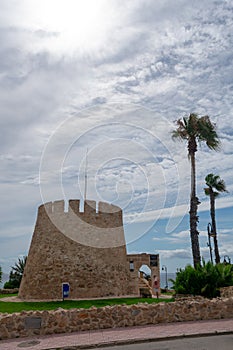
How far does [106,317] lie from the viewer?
35.4 ft

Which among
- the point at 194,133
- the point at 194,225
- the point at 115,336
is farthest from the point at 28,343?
the point at 194,133

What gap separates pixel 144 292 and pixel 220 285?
7.53m

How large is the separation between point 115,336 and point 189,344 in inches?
83.0

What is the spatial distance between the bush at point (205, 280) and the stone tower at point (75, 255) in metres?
5.26

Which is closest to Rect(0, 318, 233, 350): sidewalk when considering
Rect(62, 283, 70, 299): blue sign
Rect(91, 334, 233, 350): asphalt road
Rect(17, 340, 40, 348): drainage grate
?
Rect(17, 340, 40, 348): drainage grate

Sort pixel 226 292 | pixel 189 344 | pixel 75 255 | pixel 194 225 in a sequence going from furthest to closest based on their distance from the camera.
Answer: pixel 194 225 < pixel 75 255 < pixel 226 292 < pixel 189 344

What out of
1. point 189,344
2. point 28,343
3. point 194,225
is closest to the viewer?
point 189,344

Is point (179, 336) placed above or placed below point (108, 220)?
below

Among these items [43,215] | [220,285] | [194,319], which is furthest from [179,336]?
[43,215]

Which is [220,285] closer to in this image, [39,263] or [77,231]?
[77,231]

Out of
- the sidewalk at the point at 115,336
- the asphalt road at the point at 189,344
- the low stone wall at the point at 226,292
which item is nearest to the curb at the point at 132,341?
the sidewalk at the point at 115,336

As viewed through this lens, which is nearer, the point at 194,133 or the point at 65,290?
the point at 65,290

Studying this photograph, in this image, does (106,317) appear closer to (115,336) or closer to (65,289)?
(115,336)

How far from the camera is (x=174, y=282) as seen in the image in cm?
1892
